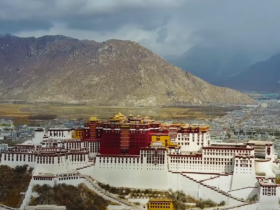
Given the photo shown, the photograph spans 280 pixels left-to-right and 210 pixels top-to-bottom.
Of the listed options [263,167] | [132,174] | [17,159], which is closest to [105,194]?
[132,174]

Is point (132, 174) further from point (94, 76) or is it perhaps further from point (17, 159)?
point (94, 76)

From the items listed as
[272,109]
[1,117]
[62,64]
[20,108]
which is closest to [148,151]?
[1,117]

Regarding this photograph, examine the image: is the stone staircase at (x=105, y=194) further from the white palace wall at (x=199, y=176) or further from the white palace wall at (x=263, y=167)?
the white palace wall at (x=263, y=167)

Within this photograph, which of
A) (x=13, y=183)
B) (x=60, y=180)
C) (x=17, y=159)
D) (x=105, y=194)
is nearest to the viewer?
(x=60, y=180)

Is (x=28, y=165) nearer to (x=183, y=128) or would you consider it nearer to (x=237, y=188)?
(x=183, y=128)

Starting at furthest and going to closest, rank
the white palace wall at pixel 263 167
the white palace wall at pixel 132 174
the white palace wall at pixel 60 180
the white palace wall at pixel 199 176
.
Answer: the white palace wall at pixel 263 167 → the white palace wall at pixel 199 176 → the white palace wall at pixel 132 174 → the white palace wall at pixel 60 180

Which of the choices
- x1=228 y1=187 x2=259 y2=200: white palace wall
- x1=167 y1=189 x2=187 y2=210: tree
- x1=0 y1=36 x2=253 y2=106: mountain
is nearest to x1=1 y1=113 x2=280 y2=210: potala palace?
x1=228 y1=187 x2=259 y2=200: white palace wall

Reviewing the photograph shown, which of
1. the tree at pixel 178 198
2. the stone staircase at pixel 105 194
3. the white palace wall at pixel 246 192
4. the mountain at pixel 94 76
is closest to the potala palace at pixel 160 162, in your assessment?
the white palace wall at pixel 246 192
